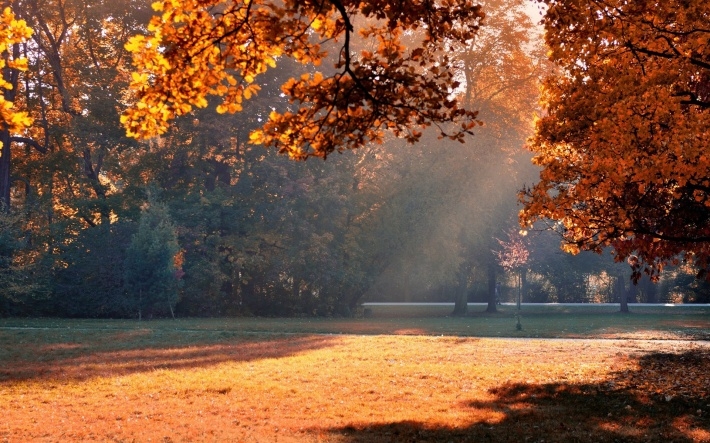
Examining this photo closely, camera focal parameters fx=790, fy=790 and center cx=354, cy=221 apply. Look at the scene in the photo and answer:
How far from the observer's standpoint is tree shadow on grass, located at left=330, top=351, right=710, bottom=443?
10.0 m

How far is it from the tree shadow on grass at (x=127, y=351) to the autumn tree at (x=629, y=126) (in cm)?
930

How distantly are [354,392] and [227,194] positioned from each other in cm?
2870

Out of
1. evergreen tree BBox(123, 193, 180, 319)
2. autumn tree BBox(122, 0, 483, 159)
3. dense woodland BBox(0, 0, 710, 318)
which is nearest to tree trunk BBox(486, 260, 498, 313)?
dense woodland BBox(0, 0, 710, 318)

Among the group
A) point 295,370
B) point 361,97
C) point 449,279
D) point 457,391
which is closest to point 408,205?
point 449,279

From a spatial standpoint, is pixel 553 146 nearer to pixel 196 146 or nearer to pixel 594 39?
pixel 594 39

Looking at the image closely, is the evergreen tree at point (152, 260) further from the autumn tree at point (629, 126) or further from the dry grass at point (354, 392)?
the autumn tree at point (629, 126)

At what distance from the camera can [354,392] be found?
14.1 m

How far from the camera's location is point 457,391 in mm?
14102

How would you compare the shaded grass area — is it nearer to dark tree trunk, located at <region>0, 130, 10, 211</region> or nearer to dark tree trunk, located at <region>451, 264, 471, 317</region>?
dark tree trunk, located at <region>0, 130, 10, 211</region>

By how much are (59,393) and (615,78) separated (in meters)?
11.4

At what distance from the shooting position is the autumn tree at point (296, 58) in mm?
8352

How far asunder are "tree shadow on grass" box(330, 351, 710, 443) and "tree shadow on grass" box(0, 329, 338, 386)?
8399 millimetres

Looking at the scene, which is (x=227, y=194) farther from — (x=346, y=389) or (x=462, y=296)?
(x=346, y=389)

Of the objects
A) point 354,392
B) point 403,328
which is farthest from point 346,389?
point 403,328
